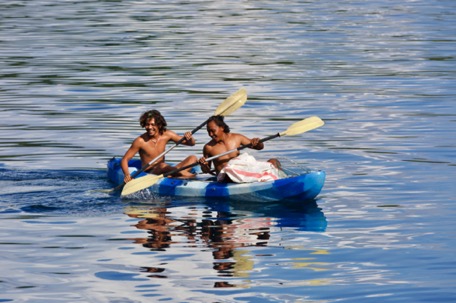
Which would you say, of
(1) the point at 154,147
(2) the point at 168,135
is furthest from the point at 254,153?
(1) the point at 154,147

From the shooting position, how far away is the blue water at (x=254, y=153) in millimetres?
11445

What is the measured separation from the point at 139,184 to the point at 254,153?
4501mm

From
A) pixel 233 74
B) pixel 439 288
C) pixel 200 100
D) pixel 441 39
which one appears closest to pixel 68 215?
pixel 439 288

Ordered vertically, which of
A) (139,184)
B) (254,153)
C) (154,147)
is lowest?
(254,153)

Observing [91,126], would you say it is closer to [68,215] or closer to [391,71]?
[68,215]

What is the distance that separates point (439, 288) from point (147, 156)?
260 inches

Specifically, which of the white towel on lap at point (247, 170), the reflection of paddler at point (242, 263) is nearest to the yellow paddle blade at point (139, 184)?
the white towel on lap at point (247, 170)

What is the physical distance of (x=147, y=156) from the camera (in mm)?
16766

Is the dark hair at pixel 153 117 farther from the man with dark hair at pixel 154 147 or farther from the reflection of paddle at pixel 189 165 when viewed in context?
the reflection of paddle at pixel 189 165

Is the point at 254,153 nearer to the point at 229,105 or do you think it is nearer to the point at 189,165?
the point at 229,105

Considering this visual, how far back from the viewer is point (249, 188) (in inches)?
599

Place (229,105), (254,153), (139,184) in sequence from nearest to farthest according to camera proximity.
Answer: (139,184) → (229,105) → (254,153)

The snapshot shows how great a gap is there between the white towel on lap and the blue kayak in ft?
0.41

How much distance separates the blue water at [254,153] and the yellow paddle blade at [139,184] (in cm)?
19
